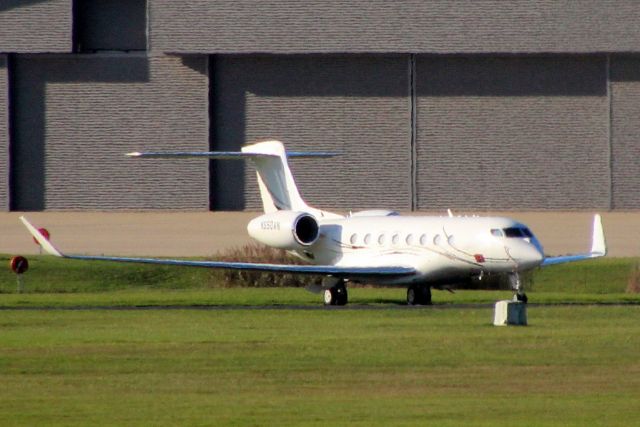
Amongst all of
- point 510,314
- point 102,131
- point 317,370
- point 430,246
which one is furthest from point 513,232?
point 102,131

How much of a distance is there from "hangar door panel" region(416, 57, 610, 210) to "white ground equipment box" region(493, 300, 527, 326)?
2963cm

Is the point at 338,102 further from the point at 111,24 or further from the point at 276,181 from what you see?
the point at 276,181

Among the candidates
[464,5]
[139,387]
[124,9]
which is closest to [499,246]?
[139,387]

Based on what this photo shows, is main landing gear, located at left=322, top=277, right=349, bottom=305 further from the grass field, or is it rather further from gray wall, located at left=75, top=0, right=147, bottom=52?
gray wall, located at left=75, top=0, right=147, bottom=52

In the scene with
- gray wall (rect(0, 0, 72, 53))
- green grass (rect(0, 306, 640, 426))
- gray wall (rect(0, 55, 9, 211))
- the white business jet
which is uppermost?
gray wall (rect(0, 0, 72, 53))

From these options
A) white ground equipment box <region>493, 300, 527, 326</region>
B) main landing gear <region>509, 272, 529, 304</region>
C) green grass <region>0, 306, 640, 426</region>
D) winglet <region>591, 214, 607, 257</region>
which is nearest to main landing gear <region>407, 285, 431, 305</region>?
main landing gear <region>509, 272, 529, 304</region>

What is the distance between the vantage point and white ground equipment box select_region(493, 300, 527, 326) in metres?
26.3

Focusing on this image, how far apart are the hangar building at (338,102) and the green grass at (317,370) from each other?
2731 cm

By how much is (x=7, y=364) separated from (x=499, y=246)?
14.1m

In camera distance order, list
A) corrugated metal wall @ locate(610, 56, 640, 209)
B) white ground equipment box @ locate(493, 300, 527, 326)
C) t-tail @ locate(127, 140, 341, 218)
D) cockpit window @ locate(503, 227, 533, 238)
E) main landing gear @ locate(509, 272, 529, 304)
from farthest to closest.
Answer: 1. corrugated metal wall @ locate(610, 56, 640, 209)
2. t-tail @ locate(127, 140, 341, 218)
3. cockpit window @ locate(503, 227, 533, 238)
4. main landing gear @ locate(509, 272, 529, 304)
5. white ground equipment box @ locate(493, 300, 527, 326)

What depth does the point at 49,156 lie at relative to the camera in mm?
57188

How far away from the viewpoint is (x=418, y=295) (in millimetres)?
34156

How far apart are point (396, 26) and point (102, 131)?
10.3 m

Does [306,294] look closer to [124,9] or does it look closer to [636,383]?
[636,383]
